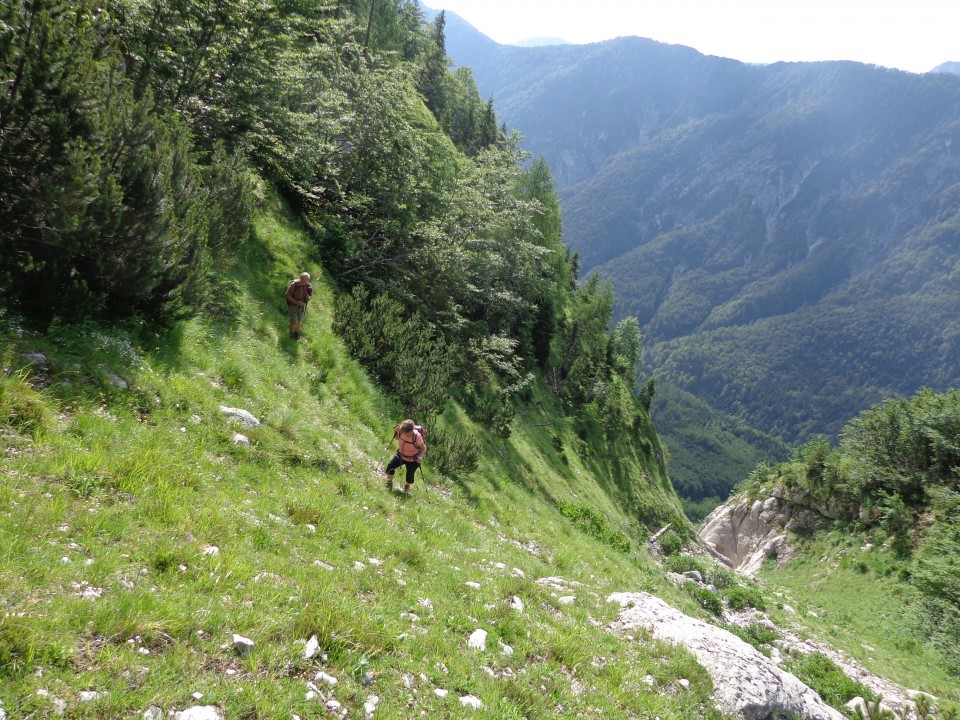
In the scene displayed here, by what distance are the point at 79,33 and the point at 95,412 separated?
6100 millimetres

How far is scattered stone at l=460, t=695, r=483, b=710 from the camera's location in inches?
207

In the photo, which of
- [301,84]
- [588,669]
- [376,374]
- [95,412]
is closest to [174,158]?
[95,412]

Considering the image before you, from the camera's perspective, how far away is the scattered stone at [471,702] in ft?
17.3

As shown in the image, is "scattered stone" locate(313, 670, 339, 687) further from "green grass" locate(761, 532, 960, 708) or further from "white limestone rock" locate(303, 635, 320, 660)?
"green grass" locate(761, 532, 960, 708)

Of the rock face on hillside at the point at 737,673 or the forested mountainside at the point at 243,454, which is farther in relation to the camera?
the rock face on hillside at the point at 737,673

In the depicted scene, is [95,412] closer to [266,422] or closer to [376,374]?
[266,422]

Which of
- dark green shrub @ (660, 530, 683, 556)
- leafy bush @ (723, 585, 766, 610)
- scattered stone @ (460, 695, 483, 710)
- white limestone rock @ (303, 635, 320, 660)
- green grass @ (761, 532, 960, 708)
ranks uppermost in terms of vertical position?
white limestone rock @ (303, 635, 320, 660)

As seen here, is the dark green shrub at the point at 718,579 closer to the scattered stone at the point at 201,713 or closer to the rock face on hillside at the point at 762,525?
the rock face on hillside at the point at 762,525

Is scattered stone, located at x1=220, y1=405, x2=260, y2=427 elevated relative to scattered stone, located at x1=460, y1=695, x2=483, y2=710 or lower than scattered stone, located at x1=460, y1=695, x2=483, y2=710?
elevated

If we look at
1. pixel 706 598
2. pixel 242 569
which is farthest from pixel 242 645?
pixel 706 598

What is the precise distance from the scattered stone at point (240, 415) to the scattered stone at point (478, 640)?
19.5ft

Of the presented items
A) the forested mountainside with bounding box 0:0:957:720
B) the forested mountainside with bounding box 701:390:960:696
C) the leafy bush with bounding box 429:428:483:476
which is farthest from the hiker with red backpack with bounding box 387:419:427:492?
the forested mountainside with bounding box 701:390:960:696

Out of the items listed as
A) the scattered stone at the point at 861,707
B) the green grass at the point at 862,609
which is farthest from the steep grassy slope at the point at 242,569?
the green grass at the point at 862,609

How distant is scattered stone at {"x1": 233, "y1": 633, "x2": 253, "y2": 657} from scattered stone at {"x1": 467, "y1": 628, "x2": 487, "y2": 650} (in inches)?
116
